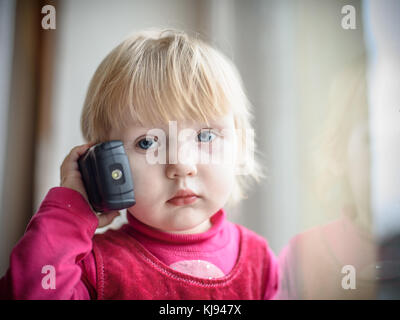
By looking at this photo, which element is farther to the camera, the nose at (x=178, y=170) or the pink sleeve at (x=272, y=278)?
the pink sleeve at (x=272, y=278)

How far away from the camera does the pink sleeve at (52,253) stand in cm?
64

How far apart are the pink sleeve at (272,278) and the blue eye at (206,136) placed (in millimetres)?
277

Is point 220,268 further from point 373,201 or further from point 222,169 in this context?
point 373,201

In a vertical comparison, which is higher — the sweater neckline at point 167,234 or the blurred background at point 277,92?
the blurred background at point 277,92

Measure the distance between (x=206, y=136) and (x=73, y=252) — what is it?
11.3 inches

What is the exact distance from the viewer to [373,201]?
2.61 ft

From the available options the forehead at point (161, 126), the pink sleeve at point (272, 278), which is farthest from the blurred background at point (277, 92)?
the forehead at point (161, 126)

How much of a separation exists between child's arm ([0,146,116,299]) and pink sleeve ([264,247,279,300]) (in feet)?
1.13

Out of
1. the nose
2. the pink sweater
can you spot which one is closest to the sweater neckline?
the pink sweater

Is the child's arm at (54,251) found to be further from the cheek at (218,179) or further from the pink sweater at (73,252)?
the cheek at (218,179)

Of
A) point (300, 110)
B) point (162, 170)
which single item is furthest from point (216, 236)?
point (300, 110)

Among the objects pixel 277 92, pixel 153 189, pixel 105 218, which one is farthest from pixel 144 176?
pixel 277 92

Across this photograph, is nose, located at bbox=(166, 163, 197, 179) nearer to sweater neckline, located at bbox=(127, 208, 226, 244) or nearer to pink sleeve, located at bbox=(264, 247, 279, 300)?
sweater neckline, located at bbox=(127, 208, 226, 244)

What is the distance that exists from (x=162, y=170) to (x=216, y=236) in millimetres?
192
